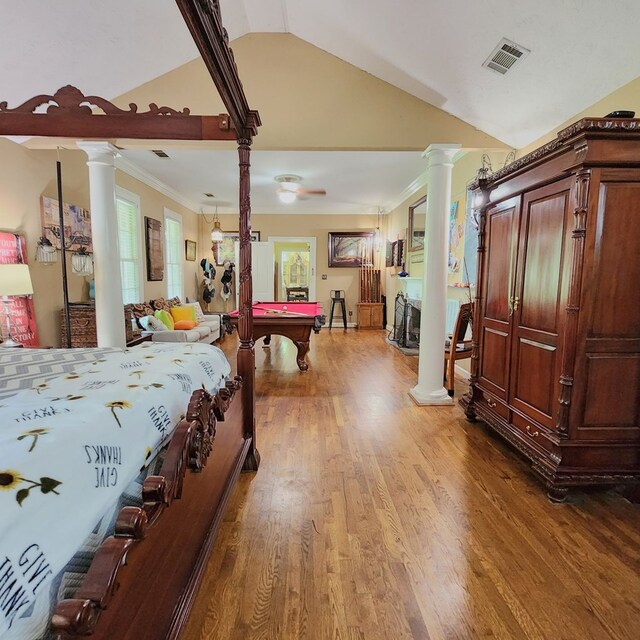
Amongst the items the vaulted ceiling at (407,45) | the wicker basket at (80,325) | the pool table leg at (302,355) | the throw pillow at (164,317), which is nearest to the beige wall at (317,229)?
the throw pillow at (164,317)

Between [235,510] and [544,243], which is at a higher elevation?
[544,243]

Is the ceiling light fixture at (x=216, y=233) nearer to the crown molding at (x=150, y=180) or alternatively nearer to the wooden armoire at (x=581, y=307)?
the crown molding at (x=150, y=180)

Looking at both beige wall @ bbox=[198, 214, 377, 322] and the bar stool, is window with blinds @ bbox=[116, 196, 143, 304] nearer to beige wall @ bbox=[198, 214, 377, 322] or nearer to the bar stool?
beige wall @ bbox=[198, 214, 377, 322]

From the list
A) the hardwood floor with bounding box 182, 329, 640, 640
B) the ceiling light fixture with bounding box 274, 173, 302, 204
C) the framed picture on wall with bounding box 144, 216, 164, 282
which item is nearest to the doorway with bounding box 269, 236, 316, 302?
the ceiling light fixture with bounding box 274, 173, 302, 204

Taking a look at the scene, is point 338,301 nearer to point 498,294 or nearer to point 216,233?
Result: point 216,233

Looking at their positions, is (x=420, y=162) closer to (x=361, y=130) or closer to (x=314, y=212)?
(x=361, y=130)

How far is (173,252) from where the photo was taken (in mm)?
6805

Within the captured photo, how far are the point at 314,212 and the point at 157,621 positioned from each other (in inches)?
312

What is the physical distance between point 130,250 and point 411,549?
5.15 m

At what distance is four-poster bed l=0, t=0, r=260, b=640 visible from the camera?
2.47 ft

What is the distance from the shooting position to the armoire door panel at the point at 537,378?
2143mm

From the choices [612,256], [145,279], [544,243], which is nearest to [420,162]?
[544,243]

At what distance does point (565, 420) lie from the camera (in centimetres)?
202

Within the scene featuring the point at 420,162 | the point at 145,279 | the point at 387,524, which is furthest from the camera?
the point at 145,279
